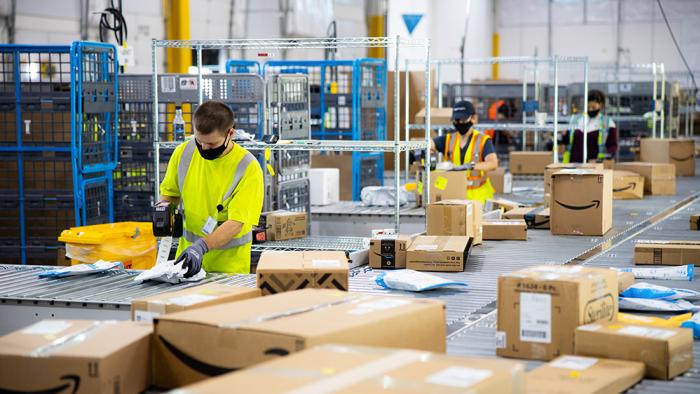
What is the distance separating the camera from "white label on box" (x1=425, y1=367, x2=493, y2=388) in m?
2.38

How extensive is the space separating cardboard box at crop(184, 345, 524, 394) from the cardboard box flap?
704 mm

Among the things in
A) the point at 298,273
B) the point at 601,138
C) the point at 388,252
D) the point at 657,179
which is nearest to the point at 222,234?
the point at 298,273

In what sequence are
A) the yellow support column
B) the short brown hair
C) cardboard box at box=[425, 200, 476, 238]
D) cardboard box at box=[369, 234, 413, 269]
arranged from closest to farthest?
1. the short brown hair
2. cardboard box at box=[369, 234, 413, 269]
3. cardboard box at box=[425, 200, 476, 238]
4. the yellow support column

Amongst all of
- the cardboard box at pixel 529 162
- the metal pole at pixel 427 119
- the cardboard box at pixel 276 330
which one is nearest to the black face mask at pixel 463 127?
the metal pole at pixel 427 119

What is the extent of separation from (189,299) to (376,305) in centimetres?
76

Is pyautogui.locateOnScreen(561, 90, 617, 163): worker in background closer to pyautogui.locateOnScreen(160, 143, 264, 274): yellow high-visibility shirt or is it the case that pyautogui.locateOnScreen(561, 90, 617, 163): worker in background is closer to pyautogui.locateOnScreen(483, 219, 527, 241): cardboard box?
pyautogui.locateOnScreen(483, 219, 527, 241): cardboard box

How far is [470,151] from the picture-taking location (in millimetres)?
9555

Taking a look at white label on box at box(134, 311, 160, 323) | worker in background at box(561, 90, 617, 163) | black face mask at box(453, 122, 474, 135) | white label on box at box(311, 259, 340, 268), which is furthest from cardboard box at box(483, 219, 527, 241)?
worker in background at box(561, 90, 617, 163)

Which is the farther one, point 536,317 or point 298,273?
point 298,273

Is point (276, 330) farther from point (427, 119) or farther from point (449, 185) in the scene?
point (449, 185)

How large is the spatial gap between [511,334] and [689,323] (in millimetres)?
922

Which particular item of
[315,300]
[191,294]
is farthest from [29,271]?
[315,300]

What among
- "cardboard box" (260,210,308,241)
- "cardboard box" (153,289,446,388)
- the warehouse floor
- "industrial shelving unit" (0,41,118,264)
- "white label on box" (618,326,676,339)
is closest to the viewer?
"cardboard box" (153,289,446,388)

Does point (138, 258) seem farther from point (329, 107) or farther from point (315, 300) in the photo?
point (329, 107)
